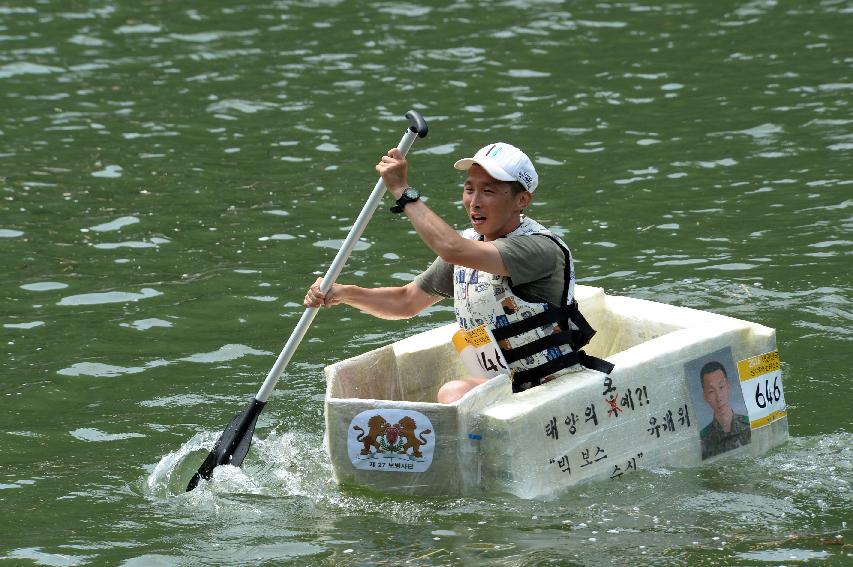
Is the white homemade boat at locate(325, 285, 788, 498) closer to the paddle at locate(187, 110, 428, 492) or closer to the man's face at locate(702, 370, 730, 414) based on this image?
the man's face at locate(702, 370, 730, 414)

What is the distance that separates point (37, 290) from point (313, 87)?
4989 mm

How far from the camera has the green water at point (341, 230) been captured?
5949 millimetres

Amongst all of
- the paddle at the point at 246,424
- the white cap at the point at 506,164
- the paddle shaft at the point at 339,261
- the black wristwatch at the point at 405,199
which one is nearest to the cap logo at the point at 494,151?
the white cap at the point at 506,164

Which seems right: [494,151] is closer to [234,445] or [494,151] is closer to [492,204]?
[492,204]

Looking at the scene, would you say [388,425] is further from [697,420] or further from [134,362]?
[134,362]

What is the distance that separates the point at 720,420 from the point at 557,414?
100 cm

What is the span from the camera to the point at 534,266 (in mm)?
6074

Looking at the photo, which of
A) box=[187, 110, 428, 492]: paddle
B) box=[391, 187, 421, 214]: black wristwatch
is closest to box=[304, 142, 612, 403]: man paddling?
box=[391, 187, 421, 214]: black wristwatch

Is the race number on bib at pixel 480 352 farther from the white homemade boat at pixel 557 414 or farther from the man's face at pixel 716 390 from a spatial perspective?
the man's face at pixel 716 390

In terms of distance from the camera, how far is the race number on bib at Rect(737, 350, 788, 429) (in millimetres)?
6727

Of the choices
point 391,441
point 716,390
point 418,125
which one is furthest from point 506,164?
point 716,390

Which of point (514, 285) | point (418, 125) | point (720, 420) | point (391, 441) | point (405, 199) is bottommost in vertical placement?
point (720, 420)

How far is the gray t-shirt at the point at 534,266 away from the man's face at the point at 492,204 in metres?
0.09

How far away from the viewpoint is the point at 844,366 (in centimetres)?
767
